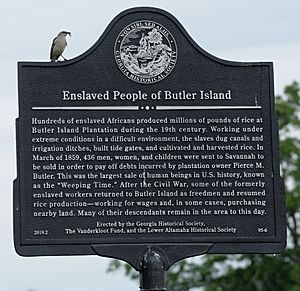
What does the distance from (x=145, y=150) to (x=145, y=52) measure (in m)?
1.01

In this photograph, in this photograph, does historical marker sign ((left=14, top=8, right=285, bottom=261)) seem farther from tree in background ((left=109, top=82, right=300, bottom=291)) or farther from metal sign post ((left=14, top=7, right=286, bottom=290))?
tree in background ((left=109, top=82, right=300, bottom=291))

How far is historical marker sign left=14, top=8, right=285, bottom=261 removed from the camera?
41.4 ft

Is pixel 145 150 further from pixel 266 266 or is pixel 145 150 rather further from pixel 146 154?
pixel 266 266

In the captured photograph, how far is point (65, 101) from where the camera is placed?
1288 cm

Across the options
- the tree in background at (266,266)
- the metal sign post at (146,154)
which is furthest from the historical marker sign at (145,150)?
the tree in background at (266,266)

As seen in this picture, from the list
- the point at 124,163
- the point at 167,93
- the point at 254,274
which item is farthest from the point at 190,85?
the point at 254,274

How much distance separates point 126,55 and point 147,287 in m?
2.32

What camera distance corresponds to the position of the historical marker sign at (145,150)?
12.6m

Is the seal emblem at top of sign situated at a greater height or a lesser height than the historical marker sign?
greater

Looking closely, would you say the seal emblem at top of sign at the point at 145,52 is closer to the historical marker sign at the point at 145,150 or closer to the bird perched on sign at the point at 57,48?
the historical marker sign at the point at 145,150

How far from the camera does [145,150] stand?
1279 cm

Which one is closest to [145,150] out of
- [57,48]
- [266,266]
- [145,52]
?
[145,52]

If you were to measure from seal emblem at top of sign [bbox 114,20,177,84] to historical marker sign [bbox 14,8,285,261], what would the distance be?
0.01 metres

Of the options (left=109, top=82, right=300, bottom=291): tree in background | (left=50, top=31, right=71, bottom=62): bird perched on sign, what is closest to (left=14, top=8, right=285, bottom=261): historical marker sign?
(left=50, top=31, right=71, bottom=62): bird perched on sign
